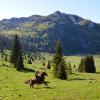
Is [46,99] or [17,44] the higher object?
[17,44]

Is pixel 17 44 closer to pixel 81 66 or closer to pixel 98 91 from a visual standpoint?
pixel 81 66

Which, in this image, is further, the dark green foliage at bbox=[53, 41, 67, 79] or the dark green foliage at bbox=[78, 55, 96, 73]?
the dark green foliage at bbox=[78, 55, 96, 73]

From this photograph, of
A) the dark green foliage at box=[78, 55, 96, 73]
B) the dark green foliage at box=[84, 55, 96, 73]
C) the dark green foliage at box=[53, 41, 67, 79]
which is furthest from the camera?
the dark green foliage at box=[78, 55, 96, 73]

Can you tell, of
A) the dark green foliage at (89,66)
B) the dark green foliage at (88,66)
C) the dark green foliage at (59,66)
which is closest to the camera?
the dark green foliage at (59,66)

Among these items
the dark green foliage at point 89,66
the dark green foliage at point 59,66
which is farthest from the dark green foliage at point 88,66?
the dark green foliage at point 59,66

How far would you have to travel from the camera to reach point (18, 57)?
110 meters

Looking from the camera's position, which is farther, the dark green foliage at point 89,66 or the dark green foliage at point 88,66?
the dark green foliage at point 88,66

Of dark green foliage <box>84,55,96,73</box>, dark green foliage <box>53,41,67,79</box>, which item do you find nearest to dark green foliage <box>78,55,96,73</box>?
dark green foliage <box>84,55,96,73</box>

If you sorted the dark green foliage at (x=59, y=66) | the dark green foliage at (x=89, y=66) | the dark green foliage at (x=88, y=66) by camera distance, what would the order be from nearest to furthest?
the dark green foliage at (x=59, y=66) → the dark green foliage at (x=89, y=66) → the dark green foliage at (x=88, y=66)

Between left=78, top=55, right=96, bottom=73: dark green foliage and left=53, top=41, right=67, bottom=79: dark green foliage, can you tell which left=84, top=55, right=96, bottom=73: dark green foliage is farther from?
left=53, top=41, right=67, bottom=79: dark green foliage

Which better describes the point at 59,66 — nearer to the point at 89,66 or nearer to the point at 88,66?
the point at 89,66

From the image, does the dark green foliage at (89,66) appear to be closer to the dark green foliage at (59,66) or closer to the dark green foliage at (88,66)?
the dark green foliage at (88,66)

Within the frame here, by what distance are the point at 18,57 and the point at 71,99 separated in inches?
3121

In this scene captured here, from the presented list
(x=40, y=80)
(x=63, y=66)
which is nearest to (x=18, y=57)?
(x=63, y=66)
